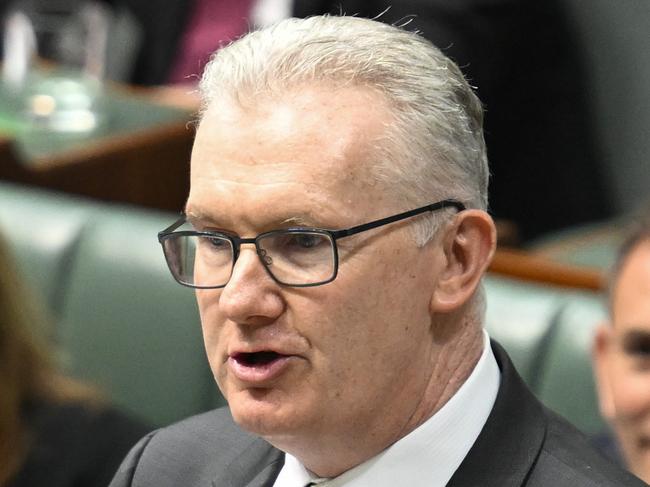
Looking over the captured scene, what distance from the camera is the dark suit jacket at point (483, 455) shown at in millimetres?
1105

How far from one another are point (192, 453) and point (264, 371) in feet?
0.83

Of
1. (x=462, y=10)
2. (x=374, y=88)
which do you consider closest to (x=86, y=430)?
(x=374, y=88)

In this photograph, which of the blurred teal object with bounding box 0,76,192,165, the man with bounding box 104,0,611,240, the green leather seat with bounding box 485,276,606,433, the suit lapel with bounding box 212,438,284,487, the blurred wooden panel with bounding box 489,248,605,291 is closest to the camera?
the suit lapel with bounding box 212,438,284,487

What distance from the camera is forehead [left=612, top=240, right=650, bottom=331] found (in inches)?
62.1

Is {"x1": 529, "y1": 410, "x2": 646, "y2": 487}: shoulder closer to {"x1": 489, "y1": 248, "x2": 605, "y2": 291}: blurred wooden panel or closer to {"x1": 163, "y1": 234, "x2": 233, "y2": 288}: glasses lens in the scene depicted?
{"x1": 163, "y1": 234, "x2": 233, "y2": 288}: glasses lens

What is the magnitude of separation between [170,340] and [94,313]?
0.18 meters

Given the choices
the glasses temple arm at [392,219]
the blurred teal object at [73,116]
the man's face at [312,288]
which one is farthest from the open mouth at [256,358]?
the blurred teal object at [73,116]

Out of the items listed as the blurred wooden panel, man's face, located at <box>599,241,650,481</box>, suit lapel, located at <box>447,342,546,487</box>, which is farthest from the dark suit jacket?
the blurred wooden panel

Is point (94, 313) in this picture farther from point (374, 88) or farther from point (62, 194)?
point (374, 88)

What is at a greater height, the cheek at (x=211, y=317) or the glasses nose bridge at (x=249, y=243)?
the glasses nose bridge at (x=249, y=243)

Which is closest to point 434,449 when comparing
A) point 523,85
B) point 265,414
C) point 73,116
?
point 265,414

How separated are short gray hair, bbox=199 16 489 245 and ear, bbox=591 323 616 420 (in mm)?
593

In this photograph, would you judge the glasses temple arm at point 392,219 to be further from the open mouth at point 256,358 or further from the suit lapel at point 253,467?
the suit lapel at point 253,467

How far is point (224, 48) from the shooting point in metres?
1.13
